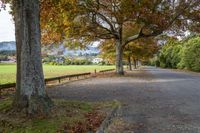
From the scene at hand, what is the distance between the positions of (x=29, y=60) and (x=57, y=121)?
1.92 meters

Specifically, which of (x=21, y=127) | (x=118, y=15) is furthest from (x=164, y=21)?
(x=21, y=127)

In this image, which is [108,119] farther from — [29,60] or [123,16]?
[123,16]

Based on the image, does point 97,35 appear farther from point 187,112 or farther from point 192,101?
point 187,112

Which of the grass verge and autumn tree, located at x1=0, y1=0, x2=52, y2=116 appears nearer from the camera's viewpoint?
the grass verge

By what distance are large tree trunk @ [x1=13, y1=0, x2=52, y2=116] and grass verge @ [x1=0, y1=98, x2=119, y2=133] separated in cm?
46

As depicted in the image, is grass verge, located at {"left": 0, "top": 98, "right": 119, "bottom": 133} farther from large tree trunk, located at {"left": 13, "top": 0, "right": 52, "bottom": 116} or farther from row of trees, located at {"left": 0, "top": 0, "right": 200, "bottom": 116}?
row of trees, located at {"left": 0, "top": 0, "right": 200, "bottom": 116}

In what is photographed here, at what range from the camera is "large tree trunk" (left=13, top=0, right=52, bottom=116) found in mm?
10570

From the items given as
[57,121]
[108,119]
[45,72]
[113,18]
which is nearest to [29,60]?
[57,121]

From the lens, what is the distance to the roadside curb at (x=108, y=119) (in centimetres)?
945

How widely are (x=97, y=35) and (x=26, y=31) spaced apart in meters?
31.2

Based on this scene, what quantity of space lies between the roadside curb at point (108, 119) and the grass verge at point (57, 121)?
0.13 metres

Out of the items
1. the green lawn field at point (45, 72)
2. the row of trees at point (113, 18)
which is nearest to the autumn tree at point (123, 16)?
the row of trees at point (113, 18)

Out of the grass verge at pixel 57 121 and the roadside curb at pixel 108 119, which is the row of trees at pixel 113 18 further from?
the grass verge at pixel 57 121

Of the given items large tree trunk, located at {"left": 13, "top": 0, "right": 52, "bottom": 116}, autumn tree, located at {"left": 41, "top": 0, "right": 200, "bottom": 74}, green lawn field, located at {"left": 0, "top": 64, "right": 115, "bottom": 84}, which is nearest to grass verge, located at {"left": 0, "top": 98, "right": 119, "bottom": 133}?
large tree trunk, located at {"left": 13, "top": 0, "right": 52, "bottom": 116}
